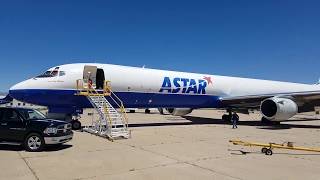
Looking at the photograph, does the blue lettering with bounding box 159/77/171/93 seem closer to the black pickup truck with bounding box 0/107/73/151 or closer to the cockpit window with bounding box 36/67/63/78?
the cockpit window with bounding box 36/67/63/78

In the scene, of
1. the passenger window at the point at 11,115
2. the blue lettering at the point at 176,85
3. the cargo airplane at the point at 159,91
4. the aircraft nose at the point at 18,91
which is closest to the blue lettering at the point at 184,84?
the cargo airplane at the point at 159,91

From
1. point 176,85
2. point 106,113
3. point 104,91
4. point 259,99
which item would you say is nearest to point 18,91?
point 104,91

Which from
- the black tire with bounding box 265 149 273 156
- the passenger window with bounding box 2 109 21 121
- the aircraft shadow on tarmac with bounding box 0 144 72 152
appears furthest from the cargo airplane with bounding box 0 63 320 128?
the black tire with bounding box 265 149 273 156

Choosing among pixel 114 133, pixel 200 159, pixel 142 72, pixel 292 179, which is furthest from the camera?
pixel 142 72

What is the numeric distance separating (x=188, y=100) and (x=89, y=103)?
7930 mm

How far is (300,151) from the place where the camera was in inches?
457

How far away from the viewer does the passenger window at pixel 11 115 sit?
36.4 feet

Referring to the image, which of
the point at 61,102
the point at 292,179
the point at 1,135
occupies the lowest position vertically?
the point at 292,179

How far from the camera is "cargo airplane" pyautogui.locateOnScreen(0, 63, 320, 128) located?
17844 mm

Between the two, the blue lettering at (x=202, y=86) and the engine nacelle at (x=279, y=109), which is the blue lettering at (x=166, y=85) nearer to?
the blue lettering at (x=202, y=86)

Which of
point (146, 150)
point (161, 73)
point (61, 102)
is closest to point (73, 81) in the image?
point (61, 102)

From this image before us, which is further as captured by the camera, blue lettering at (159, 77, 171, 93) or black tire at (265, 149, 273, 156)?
blue lettering at (159, 77, 171, 93)

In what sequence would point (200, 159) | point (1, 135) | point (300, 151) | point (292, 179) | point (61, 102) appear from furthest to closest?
point (61, 102) < point (300, 151) < point (1, 135) < point (200, 159) < point (292, 179)

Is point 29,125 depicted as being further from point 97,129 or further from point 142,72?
point 142,72
